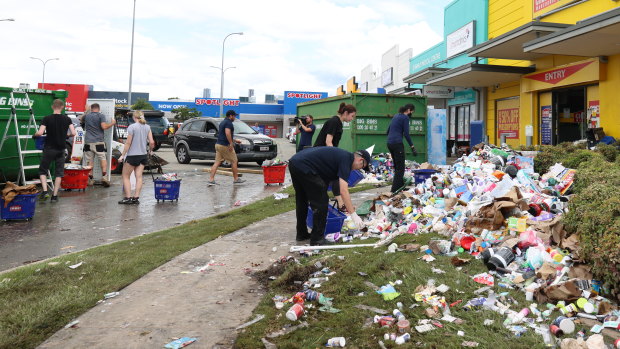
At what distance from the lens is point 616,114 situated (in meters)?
13.0

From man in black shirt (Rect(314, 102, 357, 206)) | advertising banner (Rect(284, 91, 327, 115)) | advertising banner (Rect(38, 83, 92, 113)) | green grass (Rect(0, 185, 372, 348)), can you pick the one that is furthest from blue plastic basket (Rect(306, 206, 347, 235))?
advertising banner (Rect(284, 91, 327, 115))

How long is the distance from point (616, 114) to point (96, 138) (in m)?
13.0

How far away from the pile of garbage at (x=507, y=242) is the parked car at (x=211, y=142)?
29.3 ft

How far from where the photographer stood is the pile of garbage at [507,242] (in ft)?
11.0

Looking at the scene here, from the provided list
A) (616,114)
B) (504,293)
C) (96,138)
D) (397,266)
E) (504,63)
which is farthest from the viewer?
(504,63)

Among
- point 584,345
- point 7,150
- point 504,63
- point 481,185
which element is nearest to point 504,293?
point 584,345

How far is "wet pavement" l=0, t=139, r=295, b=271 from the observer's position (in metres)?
6.19

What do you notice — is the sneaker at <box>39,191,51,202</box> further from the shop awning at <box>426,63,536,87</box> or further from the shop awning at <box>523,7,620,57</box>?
the shop awning at <box>426,63,536,87</box>

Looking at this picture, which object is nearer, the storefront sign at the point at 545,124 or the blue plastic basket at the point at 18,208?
the blue plastic basket at the point at 18,208

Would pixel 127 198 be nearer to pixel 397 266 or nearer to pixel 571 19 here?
pixel 397 266

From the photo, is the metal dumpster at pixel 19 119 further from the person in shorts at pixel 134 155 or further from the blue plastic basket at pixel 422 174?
the blue plastic basket at pixel 422 174

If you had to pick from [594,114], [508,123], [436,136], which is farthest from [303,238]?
[508,123]

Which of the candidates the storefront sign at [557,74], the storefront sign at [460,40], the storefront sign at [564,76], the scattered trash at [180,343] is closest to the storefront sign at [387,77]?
the storefront sign at [460,40]

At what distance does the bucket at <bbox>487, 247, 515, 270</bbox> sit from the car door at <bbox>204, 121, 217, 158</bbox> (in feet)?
46.0
